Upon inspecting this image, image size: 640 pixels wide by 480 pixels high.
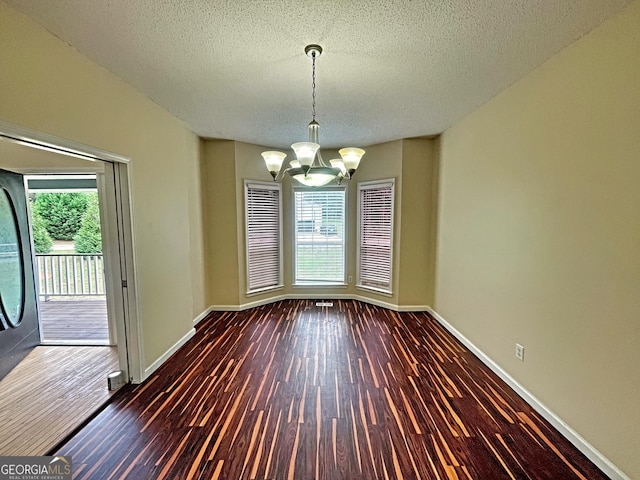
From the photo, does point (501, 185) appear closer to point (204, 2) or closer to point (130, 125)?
point (204, 2)

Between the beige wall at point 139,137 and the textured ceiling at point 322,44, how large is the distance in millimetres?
147

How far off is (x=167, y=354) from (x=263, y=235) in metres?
2.34

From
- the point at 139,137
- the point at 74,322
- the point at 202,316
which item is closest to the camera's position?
the point at 139,137

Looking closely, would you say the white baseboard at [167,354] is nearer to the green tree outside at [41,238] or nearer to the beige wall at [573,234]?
the beige wall at [573,234]

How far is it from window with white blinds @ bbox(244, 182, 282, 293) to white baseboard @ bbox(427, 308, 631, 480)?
327 cm

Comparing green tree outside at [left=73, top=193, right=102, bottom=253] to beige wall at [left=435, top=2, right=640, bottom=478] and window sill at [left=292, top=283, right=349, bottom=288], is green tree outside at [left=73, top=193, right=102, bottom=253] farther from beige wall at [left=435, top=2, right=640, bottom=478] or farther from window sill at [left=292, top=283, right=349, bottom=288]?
beige wall at [left=435, top=2, right=640, bottom=478]

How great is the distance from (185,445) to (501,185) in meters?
3.40

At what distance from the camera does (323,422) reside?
2.13 m

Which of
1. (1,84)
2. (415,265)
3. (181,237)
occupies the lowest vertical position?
(415,265)

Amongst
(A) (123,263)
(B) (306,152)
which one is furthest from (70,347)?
(B) (306,152)

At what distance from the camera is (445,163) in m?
3.95

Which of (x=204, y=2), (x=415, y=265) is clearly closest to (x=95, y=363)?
(x=204, y=2)

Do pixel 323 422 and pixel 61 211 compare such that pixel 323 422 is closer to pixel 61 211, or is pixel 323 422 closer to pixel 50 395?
pixel 50 395

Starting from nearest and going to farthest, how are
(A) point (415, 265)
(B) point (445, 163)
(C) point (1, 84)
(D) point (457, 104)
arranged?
1. (C) point (1, 84)
2. (D) point (457, 104)
3. (B) point (445, 163)
4. (A) point (415, 265)
